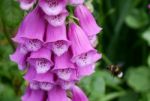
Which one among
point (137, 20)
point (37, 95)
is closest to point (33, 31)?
point (37, 95)

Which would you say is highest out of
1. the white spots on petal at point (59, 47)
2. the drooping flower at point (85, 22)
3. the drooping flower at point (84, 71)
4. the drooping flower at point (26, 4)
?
the drooping flower at point (26, 4)

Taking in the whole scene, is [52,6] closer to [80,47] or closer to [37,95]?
[80,47]

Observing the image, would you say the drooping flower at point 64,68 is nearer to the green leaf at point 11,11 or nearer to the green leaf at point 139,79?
the green leaf at point 11,11

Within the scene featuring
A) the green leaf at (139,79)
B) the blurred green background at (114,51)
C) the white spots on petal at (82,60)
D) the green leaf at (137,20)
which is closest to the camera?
the white spots on petal at (82,60)

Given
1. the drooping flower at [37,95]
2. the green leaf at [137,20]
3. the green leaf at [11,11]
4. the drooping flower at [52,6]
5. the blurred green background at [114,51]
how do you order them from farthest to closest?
the green leaf at [137,20], the blurred green background at [114,51], the green leaf at [11,11], the drooping flower at [37,95], the drooping flower at [52,6]

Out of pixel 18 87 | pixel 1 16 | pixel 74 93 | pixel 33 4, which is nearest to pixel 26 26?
pixel 33 4

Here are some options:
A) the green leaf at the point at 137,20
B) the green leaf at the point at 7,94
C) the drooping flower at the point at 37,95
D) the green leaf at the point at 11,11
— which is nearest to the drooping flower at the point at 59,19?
the drooping flower at the point at 37,95

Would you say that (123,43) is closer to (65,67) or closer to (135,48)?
(135,48)
